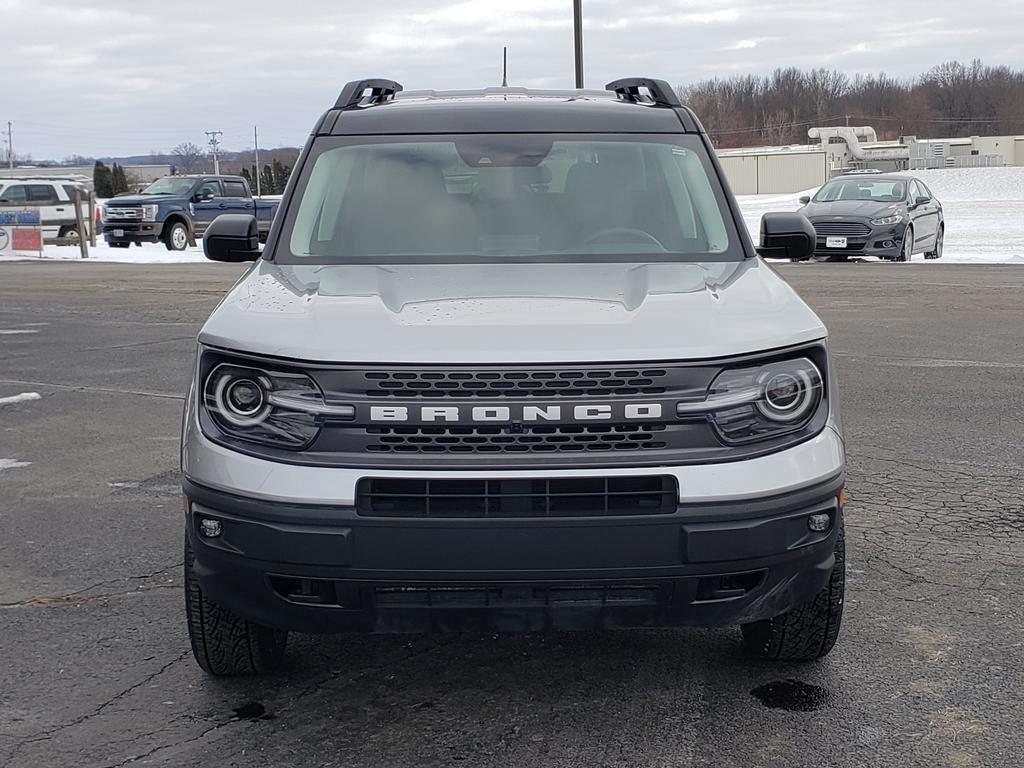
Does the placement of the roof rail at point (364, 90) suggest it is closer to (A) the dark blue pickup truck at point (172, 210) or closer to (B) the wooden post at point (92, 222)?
(A) the dark blue pickup truck at point (172, 210)

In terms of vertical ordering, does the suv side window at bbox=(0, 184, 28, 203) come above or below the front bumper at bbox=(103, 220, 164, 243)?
above

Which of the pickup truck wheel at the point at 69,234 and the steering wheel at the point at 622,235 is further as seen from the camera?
the pickup truck wheel at the point at 69,234

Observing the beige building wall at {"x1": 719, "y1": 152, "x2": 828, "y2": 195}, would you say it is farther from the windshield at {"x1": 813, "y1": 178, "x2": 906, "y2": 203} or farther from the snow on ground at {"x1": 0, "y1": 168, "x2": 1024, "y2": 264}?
the windshield at {"x1": 813, "y1": 178, "x2": 906, "y2": 203}

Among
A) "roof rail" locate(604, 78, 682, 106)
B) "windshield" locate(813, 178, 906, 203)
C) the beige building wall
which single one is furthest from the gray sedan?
the beige building wall

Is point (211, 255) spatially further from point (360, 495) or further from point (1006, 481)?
point (1006, 481)

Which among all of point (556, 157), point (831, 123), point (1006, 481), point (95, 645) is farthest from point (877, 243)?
point (831, 123)

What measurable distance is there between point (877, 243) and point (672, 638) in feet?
58.7

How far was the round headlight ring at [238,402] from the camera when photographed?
10.4 ft

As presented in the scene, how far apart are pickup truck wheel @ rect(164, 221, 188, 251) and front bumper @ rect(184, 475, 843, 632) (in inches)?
1059

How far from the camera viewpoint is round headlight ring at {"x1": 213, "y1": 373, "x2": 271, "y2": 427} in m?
3.17

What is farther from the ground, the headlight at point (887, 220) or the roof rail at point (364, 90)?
the roof rail at point (364, 90)

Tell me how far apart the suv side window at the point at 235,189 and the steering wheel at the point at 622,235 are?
86.8 feet

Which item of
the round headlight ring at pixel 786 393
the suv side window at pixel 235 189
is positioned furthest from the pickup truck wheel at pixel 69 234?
the round headlight ring at pixel 786 393

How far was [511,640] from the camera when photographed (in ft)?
13.2
